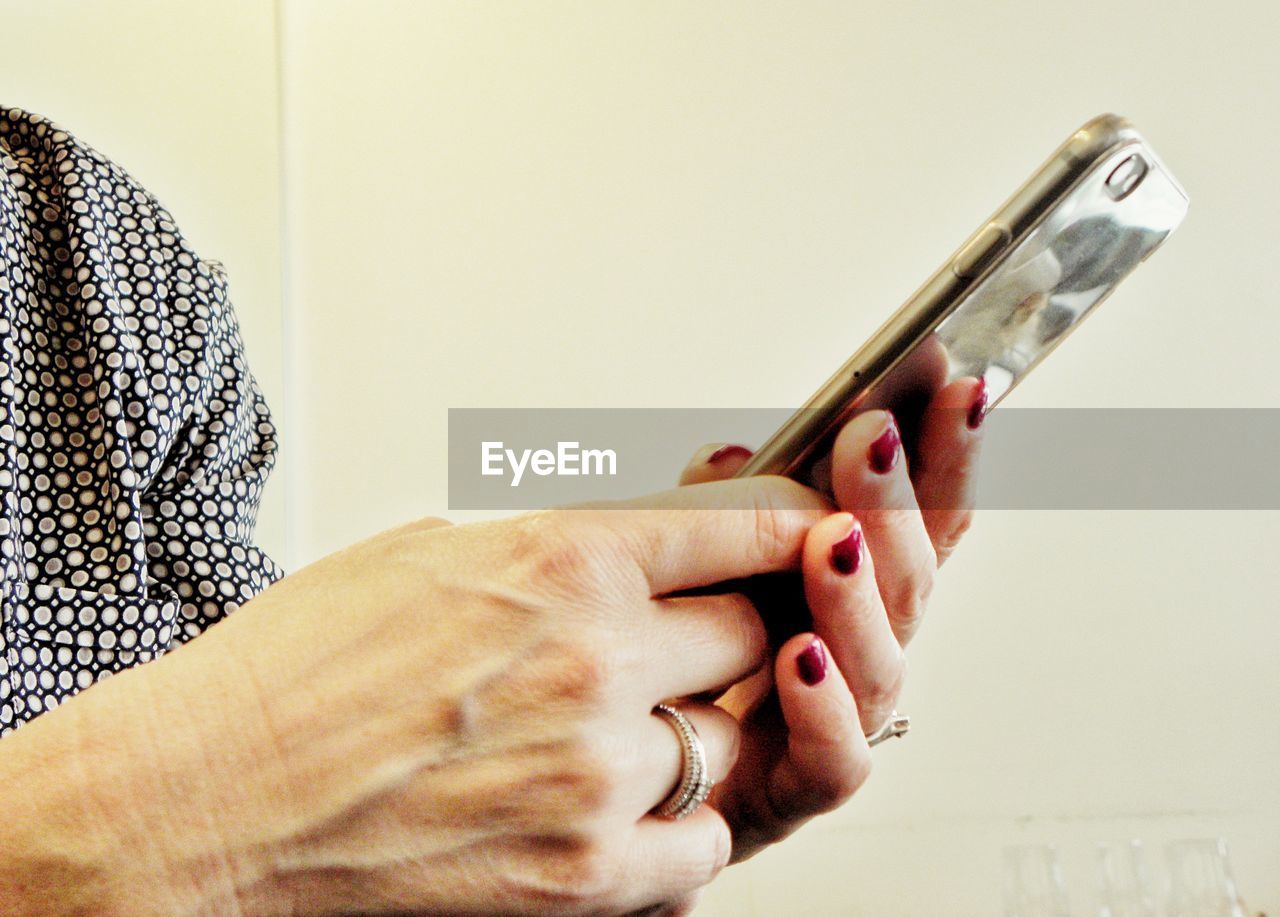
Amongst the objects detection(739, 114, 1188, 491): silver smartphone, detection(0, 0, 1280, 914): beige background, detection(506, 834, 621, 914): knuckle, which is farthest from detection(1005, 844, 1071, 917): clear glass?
detection(506, 834, 621, 914): knuckle

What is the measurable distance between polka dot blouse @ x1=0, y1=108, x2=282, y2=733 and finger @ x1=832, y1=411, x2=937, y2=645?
538 mm

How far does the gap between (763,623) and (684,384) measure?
1.24m

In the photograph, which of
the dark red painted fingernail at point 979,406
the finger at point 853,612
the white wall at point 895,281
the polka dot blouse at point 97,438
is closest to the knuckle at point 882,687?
the finger at point 853,612

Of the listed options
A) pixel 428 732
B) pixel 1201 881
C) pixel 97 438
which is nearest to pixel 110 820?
pixel 428 732

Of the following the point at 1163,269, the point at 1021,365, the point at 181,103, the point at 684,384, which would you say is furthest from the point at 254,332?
the point at 1163,269

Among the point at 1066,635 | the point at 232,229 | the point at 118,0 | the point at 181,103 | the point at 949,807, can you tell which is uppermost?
the point at 118,0

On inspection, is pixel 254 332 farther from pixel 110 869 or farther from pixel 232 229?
pixel 110 869

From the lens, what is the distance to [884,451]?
0.41 meters

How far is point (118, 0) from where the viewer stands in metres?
1.33

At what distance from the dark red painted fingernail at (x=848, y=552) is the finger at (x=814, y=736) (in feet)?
0.11

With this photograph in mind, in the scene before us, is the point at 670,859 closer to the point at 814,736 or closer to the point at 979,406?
the point at 814,736

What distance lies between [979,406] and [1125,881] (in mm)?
1496

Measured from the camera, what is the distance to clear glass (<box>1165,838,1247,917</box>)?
62.1 inches

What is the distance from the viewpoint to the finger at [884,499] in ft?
1.36
